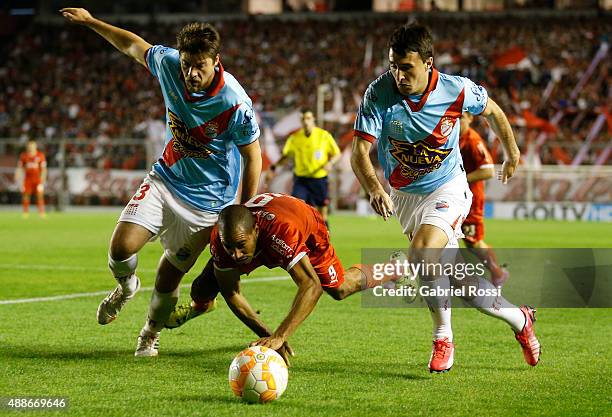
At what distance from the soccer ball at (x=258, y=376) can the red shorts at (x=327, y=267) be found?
46.2 inches

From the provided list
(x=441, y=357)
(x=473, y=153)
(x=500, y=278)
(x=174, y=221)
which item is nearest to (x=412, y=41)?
(x=441, y=357)

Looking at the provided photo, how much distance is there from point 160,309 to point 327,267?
120cm

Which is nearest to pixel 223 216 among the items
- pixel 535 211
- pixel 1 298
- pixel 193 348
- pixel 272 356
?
pixel 272 356

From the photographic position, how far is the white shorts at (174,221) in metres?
6.64

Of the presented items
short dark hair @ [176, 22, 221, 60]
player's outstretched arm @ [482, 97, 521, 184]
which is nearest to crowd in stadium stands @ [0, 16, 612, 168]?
player's outstretched arm @ [482, 97, 521, 184]

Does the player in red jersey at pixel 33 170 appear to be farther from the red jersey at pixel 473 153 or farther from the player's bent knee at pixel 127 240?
the player's bent knee at pixel 127 240

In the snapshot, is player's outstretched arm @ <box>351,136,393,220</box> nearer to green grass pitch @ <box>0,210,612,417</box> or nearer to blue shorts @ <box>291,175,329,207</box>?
green grass pitch @ <box>0,210,612,417</box>

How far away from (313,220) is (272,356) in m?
1.25

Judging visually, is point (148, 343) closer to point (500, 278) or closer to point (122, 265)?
point (122, 265)

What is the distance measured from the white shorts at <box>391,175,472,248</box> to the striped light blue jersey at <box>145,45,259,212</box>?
3.64 ft

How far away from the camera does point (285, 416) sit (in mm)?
4797

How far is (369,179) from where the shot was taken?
626cm

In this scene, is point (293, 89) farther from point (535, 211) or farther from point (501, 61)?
point (535, 211)

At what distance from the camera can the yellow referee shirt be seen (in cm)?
1711
